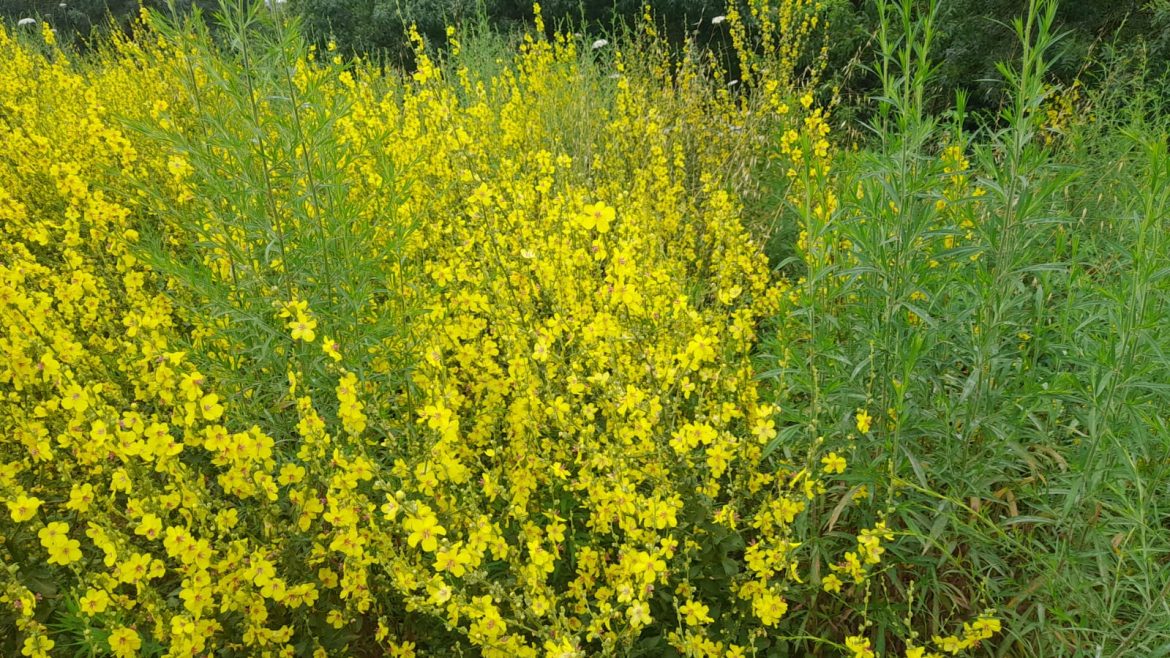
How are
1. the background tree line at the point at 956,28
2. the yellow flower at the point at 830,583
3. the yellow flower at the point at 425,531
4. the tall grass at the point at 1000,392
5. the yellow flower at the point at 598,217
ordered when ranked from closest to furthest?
the yellow flower at the point at 425,531 < the tall grass at the point at 1000,392 < the yellow flower at the point at 830,583 < the yellow flower at the point at 598,217 < the background tree line at the point at 956,28

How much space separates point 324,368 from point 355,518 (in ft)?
2.55

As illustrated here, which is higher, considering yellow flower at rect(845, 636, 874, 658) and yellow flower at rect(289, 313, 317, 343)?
yellow flower at rect(289, 313, 317, 343)

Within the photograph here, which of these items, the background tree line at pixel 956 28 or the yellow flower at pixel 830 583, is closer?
the yellow flower at pixel 830 583

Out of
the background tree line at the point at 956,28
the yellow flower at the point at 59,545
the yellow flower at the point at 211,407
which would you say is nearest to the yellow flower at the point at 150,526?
the yellow flower at the point at 59,545

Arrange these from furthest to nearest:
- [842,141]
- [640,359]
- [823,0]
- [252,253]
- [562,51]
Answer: [823,0], [842,141], [562,51], [252,253], [640,359]

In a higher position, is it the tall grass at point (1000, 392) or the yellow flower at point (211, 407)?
the yellow flower at point (211, 407)

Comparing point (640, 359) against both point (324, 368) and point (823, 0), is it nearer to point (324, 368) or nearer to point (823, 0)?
point (324, 368)

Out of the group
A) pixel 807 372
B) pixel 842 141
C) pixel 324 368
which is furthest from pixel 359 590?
pixel 842 141

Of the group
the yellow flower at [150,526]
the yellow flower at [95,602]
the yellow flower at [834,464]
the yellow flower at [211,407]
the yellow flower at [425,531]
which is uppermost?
the yellow flower at [211,407]

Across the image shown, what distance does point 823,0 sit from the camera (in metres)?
6.81

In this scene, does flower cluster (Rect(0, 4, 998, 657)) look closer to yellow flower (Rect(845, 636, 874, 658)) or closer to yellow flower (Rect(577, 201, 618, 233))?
yellow flower (Rect(577, 201, 618, 233))

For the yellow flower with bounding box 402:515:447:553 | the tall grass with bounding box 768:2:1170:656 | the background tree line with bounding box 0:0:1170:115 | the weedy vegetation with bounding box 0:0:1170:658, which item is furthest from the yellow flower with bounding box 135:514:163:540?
the background tree line with bounding box 0:0:1170:115

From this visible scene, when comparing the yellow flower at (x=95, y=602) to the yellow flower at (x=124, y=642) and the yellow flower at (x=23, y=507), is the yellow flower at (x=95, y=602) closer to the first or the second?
the yellow flower at (x=124, y=642)

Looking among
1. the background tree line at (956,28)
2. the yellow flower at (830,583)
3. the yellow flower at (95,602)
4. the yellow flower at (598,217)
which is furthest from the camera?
the background tree line at (956,28)
